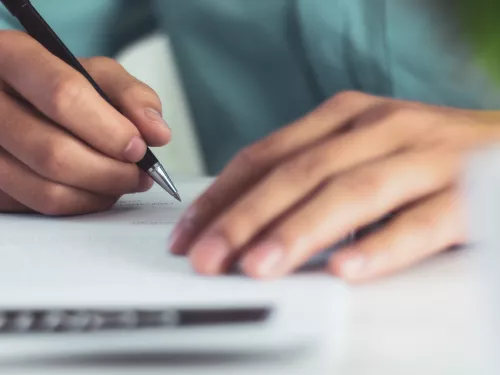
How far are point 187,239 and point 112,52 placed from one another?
0.50 meters

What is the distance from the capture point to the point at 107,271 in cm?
24

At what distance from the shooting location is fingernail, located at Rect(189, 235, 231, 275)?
235 mm

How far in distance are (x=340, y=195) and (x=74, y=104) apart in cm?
17

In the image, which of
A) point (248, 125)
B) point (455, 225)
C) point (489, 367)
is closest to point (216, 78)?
point (248, 125)

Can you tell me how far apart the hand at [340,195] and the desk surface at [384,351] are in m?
0.03

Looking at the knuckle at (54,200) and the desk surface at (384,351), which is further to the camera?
the knuckle at (54,200)

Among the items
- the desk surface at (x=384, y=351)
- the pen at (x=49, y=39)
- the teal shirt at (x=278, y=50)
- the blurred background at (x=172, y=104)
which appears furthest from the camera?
the blurred background at (x=172, y=104)

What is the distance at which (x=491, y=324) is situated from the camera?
0.14m

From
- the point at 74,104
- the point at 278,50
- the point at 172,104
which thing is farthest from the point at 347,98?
the point at 172,104

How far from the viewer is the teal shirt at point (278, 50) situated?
599 mm

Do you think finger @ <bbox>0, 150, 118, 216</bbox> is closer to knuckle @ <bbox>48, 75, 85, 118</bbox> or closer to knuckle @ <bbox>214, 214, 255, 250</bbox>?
knuckle @ <bbox>48, 75, 85, 118</bbox>

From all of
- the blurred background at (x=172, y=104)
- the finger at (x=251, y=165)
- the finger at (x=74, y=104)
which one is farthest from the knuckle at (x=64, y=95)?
the blurred background at (x=172, y=104)

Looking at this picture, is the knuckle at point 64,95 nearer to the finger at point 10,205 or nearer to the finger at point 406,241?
the finger at point 10,205

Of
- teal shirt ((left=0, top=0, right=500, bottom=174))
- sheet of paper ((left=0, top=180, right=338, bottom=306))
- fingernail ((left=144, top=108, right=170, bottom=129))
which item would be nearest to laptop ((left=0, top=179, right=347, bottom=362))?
sheet of paper ((left=0, top=180, right=338, bottom=306))
